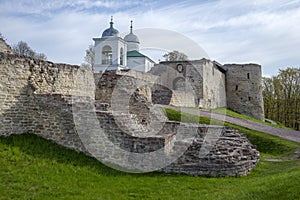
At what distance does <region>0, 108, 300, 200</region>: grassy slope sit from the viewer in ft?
20.3

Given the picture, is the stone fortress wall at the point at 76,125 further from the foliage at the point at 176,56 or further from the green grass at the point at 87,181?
the foliage at the point at 176,56

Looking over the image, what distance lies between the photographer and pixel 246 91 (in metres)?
37.1

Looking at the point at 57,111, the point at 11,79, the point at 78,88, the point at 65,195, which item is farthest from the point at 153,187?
the point at 78,88

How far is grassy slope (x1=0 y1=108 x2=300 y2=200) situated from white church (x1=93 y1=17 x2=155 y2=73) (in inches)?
1023

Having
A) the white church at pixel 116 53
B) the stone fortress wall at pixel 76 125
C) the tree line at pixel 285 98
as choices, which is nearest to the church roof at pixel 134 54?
the white church at pixel 116 53

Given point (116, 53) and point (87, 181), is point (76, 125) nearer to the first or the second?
point (87, 181)

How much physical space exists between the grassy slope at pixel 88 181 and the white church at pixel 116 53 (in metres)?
26.0

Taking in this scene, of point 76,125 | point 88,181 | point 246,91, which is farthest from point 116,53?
point 88,181

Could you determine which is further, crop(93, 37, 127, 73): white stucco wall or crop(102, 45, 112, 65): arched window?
crop(102, 45, 112, 65): arched window

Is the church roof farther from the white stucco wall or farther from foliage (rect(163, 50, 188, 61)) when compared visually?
foliage (rect(163, 50, 188, 61))

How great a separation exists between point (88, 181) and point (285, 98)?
3694 centimetres

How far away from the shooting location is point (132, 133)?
8.85 meters

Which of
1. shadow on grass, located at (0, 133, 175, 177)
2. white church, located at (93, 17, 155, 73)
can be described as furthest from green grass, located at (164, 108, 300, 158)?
white church, located at (93, 17, 155, 73)

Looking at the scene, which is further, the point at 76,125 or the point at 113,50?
the point at 113,50
